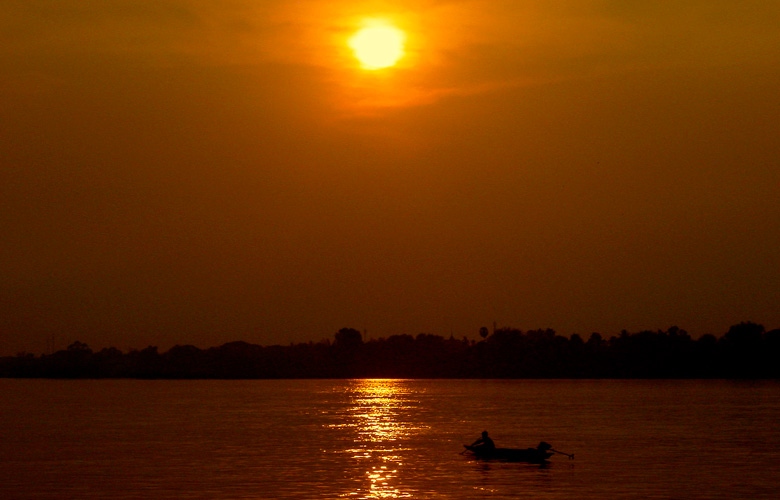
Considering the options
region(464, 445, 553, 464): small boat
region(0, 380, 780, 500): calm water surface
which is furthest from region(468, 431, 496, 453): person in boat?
region(0, 380, 780, 500): calm water surface

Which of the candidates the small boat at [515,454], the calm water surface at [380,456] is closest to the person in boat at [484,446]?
the small boat at [515,454]

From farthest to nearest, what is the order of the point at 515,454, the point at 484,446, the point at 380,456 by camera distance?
the point at 380,456 → the point at 484,446 → the point at 515,454

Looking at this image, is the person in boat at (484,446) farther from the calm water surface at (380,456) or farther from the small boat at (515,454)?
the calm water surface at (380,456)

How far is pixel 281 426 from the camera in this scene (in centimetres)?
9169

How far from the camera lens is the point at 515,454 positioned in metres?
58.9

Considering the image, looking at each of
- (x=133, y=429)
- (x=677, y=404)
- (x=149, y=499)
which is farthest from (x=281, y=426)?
(x=677, y=404)

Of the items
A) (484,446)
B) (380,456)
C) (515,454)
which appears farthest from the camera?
(380,456)

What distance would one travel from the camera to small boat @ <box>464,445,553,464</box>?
57.3 m

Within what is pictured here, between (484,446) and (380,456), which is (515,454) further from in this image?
(380,456)

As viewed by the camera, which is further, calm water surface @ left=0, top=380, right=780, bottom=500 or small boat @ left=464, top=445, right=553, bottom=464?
small boat @ left=464, top=445, right=553, bottom=464

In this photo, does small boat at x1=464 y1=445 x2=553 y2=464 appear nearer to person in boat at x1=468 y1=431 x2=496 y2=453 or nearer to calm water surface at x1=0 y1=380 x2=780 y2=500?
person in boat at x1=468 y1=431 x2=496 y2=453

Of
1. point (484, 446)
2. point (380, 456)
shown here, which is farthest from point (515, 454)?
point (380, 456)

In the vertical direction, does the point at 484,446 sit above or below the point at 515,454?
above

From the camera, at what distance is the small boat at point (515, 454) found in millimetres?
57341
